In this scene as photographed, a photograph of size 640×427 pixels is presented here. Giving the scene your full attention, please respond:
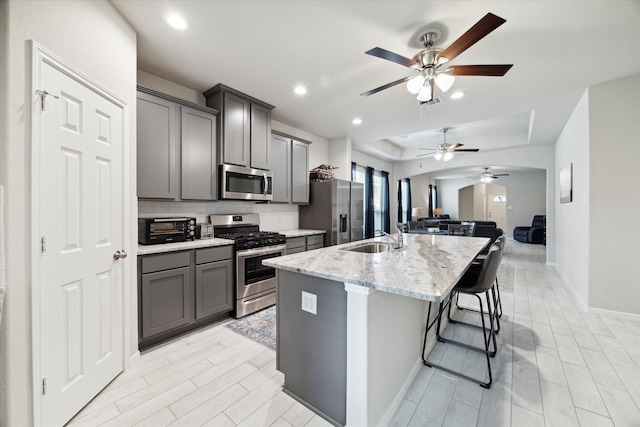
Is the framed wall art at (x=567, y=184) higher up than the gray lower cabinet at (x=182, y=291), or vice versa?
the framed wall art at (x=567, y=184)

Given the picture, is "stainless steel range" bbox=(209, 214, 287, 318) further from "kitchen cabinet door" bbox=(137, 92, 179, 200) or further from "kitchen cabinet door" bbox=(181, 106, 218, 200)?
Result: "kitchen cabinet door" bbox=(137, 92, 179, 200)

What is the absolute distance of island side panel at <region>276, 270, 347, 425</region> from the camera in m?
1.40

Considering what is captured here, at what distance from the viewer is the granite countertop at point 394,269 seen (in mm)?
1121

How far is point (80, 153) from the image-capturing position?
1.56 metres

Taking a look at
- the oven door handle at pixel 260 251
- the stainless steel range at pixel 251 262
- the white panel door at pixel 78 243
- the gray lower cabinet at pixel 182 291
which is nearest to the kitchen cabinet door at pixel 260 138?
the stainless steel range at pixel 251 262

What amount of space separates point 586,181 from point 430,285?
3.57m

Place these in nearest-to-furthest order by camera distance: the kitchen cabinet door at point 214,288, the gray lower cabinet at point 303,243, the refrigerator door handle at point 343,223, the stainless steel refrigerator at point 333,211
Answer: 1. the kitchen cabinet door at point 214,288
2. the gray lower cabinet at point 303,243
3. the stainless steel refrigerator at point 333,211
4. the refrigerator door handle at point 343,223

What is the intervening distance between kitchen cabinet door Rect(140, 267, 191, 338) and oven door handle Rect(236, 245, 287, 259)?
0.57m

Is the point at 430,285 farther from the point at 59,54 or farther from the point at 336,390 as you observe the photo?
the point at 59,54

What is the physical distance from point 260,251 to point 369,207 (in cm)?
442

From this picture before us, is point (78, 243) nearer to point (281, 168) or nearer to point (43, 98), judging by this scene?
point (43, 98)

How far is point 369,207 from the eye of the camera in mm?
6875

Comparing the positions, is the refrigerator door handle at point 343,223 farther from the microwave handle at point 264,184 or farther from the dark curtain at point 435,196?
the dark curtain at point 435,196

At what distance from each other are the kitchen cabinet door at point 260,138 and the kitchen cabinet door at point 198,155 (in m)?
0.54
